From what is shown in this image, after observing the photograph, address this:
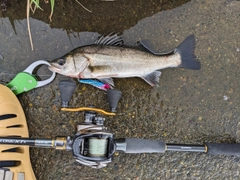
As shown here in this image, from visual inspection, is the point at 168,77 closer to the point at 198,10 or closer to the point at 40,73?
the point at 198,10

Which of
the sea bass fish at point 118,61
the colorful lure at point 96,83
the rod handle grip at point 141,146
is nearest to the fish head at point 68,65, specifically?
the sea bass fish at point 118,61

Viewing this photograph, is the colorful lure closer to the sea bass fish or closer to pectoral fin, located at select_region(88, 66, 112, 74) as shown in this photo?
the sea bass fish

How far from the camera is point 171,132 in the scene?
3.14 m

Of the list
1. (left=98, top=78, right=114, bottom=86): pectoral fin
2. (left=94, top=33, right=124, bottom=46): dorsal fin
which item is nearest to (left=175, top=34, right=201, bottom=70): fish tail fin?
(left=94, top=33, right=124, bottom=46): dorsal fin

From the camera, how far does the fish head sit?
2719mm

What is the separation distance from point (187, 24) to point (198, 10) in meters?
0.19

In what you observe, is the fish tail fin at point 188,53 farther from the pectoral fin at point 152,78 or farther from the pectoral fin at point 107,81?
the pectoral fin at point 107,81

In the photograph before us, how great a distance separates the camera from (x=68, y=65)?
2.73 meters

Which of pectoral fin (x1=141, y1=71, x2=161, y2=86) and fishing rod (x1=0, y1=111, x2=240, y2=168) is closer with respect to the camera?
fishing rod (x1=0, y1=111, x2=240, y2=168)

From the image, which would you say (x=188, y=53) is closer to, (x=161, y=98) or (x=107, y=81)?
(x=161, y=98)

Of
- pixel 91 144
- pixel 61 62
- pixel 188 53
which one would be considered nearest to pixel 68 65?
pixel 61 62

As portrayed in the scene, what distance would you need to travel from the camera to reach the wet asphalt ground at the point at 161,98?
3.01m

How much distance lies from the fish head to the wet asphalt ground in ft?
0.90

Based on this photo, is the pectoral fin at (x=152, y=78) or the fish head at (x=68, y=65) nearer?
the fish head at (x=68, y=65)
